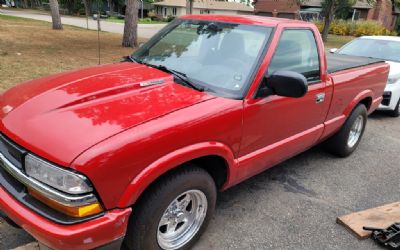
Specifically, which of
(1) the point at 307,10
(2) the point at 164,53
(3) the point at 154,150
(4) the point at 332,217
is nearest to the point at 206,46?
(2) the point at 164,53

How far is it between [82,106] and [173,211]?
1029 mm

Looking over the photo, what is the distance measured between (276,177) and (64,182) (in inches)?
110

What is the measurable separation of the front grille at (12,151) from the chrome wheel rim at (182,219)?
3.34 ft

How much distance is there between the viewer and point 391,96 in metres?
6.97

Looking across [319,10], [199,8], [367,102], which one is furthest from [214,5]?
[367,102]

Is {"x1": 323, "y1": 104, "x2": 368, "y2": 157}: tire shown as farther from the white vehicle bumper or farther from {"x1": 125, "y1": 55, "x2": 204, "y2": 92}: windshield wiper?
{"x1": 125, "y1": 55, "x2": 204, "y2": 92}: windshield wiper

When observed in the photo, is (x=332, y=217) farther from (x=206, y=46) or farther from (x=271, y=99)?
(x=206, y=46)

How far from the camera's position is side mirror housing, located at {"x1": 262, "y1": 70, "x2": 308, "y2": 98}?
285cm

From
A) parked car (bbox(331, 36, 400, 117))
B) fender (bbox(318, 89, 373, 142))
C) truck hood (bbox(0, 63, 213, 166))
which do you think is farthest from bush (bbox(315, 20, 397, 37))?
truck hood (bbox(0, 63, 213, 166))

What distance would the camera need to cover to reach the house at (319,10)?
1678 inches

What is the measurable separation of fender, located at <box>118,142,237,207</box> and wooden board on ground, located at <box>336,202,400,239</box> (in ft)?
4.87

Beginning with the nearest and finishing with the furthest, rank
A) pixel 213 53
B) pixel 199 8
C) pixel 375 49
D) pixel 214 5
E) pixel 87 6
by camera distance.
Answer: pixel 213 53 < pixel 375 49 < pixel 87 6 < pixel 214 5 < pixel 199 8

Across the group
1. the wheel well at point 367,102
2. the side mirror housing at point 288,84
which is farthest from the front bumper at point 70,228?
the wheel well at point 367,102

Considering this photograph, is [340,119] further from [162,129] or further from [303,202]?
[162,129]
